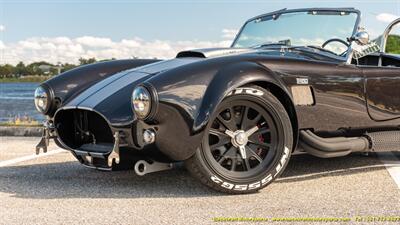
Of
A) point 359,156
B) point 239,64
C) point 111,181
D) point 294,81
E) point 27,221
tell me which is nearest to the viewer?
point 27,221

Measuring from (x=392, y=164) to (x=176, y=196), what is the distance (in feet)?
8.09

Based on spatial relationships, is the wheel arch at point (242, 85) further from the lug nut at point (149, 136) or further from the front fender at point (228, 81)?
the lug nut at point (149, 136)

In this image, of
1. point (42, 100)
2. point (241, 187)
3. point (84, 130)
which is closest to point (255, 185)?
point (241, 187)

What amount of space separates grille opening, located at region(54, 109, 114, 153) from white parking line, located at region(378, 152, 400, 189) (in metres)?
2.30

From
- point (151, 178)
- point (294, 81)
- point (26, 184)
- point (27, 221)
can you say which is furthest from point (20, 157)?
point (294, 81)

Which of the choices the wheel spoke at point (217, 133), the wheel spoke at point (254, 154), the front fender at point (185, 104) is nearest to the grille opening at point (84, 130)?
the front fender at point (185, 104)

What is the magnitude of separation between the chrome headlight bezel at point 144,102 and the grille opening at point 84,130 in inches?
21.4

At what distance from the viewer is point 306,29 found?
5.39 meters

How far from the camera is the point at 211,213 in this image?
3277 mm

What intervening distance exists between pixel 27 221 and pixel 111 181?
4.27ft

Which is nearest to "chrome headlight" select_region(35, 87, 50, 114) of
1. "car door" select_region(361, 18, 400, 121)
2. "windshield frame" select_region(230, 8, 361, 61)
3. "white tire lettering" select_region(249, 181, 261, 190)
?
"white tire lettering" select_region(249, 181, 261, 190)

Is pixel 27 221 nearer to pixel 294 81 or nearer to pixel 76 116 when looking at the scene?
pixel 76 116

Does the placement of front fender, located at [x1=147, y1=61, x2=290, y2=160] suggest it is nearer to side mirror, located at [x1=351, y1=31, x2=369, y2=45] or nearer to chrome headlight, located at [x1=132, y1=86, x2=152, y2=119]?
chrome headlight, located at [x1=132, y1=86, x2=152, y2=119]

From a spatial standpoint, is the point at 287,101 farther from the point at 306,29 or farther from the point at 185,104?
the point at 306,29
